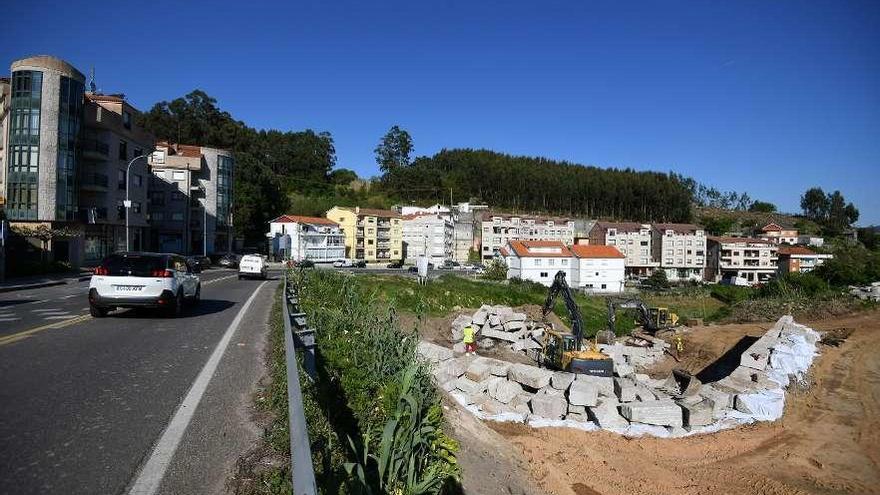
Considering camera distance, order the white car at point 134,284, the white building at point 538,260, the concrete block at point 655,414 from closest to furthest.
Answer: the white car at point 134,284, the concrete block at point 655,414, the white building at point 538,260

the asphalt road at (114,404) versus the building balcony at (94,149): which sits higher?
the building balcony at (94,149)

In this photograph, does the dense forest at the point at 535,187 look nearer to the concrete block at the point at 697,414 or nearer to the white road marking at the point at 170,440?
the concrete block at the point at 697,414

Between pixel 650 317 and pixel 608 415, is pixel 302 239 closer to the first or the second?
pixel 650 317

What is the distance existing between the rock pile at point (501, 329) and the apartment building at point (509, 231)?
2810 inches

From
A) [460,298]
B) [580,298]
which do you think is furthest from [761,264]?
[460,298]

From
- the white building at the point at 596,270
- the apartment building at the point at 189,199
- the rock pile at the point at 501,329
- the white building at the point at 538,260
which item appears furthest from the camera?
the white building at the point at 596,270

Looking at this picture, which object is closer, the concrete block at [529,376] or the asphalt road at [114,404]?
the asphalt road at [114,404]

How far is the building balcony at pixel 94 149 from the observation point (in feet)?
153

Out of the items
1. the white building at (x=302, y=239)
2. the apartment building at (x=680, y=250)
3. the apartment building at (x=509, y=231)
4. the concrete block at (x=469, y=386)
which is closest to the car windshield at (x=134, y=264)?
the concrete block at (x=469, y=386)

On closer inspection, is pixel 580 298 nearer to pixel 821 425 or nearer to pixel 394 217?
pixel 821 425

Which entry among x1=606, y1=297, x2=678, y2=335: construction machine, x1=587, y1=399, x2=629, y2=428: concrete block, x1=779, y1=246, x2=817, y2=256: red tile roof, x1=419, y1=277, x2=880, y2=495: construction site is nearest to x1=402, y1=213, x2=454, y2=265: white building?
x1=606, y1=297, x2=678, y2=335: construction machine

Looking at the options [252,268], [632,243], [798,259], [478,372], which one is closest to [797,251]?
[798,259]

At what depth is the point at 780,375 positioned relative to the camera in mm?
20484

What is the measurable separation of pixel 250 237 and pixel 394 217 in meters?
26.6
